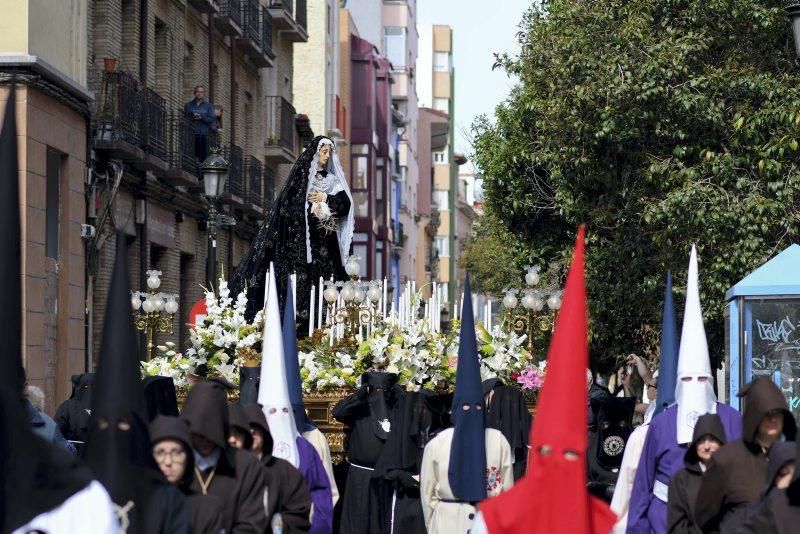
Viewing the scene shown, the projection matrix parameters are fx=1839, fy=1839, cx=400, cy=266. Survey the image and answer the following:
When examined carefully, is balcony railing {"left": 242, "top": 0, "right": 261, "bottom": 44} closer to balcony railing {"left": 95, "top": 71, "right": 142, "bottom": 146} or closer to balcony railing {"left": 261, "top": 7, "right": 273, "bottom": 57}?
balcony railing {"left": 261, "top": 7, "right": 273, "bottom": 57}

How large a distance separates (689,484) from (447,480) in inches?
92.3

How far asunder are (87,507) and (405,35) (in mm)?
70952

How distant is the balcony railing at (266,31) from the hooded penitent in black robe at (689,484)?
2765 centimetres

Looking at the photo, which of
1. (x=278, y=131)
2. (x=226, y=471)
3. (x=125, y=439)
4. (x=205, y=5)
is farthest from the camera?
(x=278, y=131)

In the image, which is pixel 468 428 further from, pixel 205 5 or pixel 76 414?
pixel 205 5

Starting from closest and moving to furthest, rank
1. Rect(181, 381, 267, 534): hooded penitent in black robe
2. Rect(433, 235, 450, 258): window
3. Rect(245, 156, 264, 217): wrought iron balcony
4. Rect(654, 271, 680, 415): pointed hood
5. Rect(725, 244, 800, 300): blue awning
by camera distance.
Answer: Rect(181, 381, 267, 534): hooded penitent in black robe, Rect(654, 271, 680, 415): pointed hood, Rect(725, 244, 800, 300): blue awning, Rect(245, 156, 264, 217): wrought iron balcony, Rect(433, 235, 450, 258): window

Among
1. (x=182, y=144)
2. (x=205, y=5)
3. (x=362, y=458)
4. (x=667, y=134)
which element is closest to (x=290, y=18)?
(x=205, y=5)

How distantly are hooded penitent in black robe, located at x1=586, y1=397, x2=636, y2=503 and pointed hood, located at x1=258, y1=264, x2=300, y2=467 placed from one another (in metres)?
6.01

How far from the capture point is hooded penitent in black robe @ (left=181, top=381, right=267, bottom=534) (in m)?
7.96

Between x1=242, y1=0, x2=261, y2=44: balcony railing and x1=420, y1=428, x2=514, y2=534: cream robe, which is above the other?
x1=242, y1=0, x2=261, y2=44: balcony railing

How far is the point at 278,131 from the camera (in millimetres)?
39375

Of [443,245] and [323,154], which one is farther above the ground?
[443,245]

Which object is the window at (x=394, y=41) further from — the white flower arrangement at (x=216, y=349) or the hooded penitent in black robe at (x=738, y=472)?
the hooded penitent in black robe at (x=738, y=472)

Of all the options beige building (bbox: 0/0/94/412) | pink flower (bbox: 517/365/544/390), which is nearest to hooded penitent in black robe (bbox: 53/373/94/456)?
pink flower (bbox: 517/365/544/390)
